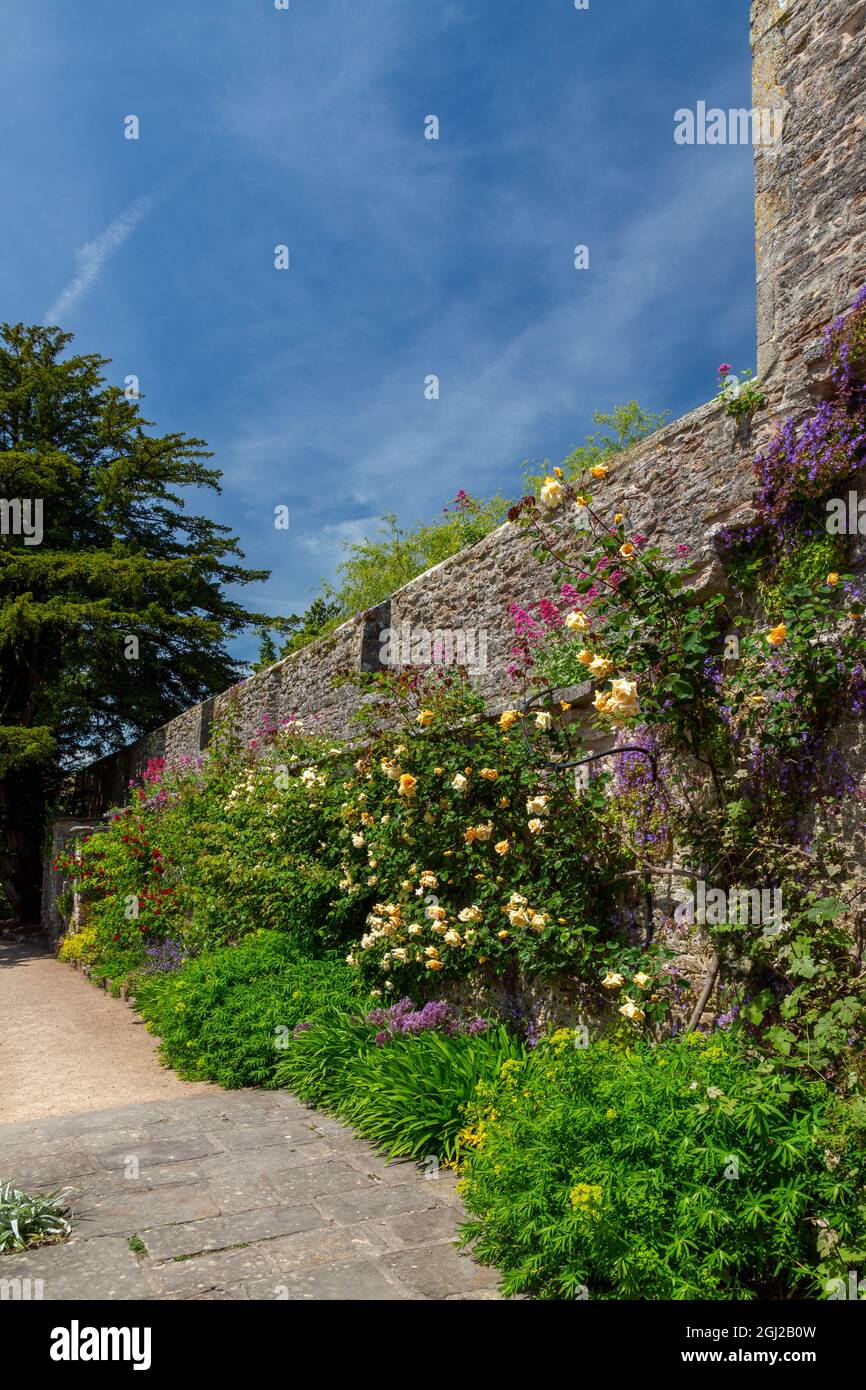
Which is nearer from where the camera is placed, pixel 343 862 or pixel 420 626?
pixel 343 862

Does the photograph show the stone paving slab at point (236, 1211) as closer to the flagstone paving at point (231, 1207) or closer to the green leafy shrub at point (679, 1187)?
the flagstone paving at point (231, 1207)

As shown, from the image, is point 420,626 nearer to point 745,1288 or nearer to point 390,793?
point 390,793

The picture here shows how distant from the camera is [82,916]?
40.9 feet

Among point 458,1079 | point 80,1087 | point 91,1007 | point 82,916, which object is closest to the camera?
point 458,1079

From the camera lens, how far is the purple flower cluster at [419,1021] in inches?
203

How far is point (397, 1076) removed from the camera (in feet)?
15.4

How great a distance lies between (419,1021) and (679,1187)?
2.57 m

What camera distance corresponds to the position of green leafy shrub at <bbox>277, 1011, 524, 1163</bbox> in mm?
4270

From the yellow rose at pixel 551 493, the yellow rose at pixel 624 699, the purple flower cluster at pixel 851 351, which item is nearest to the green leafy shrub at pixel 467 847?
the yellow rose at pixel 624 699

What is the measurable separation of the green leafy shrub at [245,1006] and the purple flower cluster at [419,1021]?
0.47 metres

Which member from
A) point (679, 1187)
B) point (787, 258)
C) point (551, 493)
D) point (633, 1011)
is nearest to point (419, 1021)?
point (633, 1011)

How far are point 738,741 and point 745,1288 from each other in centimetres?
202
